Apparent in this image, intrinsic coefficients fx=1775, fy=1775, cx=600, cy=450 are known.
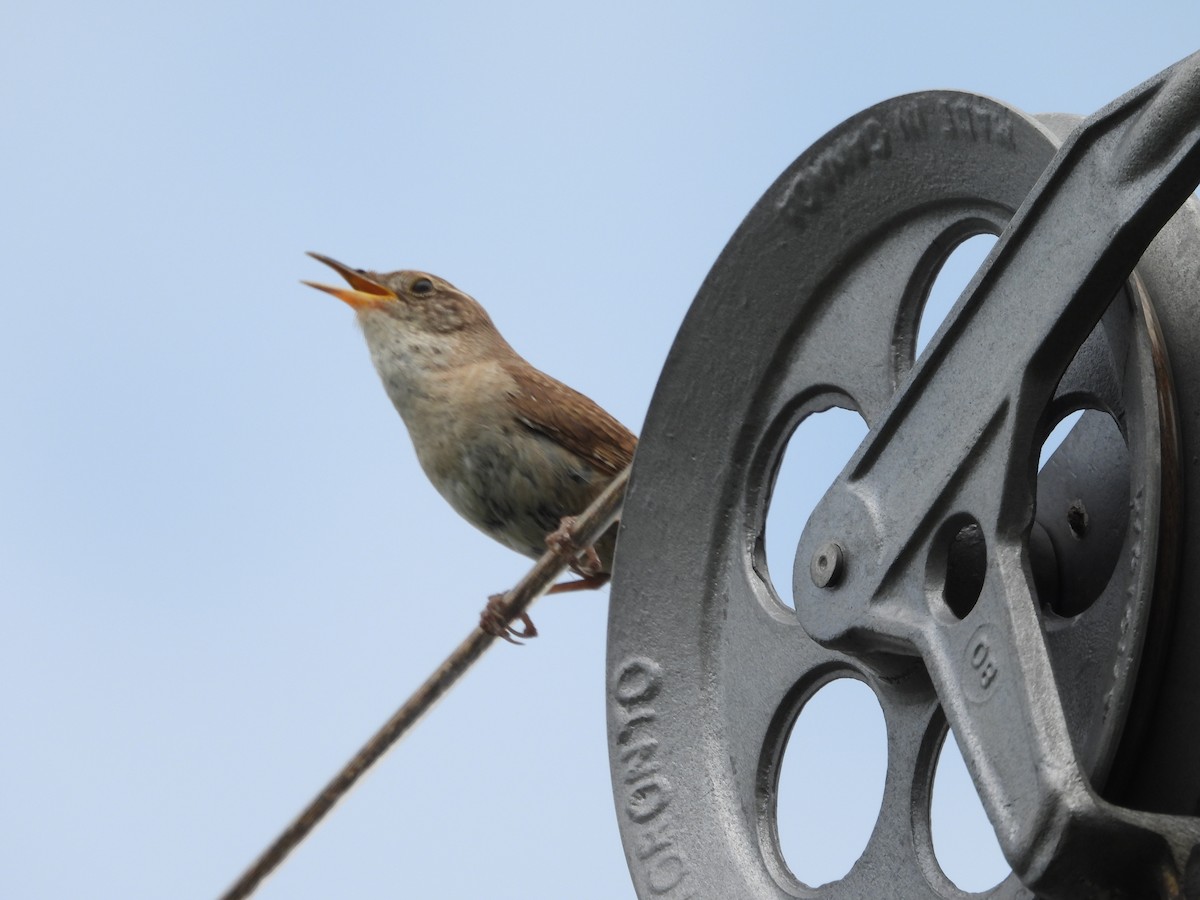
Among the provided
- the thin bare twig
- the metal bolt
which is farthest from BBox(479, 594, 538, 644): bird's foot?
the metal bolt

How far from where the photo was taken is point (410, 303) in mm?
5387

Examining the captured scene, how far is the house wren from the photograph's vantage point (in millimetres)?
4902

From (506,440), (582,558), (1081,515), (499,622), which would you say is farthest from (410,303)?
(1081,515)

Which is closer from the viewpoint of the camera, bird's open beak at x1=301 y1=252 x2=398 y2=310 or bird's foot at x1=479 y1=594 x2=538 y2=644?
bird's foot at x1=479 y1=594 x2=538 y2=644

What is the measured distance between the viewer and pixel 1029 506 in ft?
6.67

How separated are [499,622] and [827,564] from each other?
1.14 m

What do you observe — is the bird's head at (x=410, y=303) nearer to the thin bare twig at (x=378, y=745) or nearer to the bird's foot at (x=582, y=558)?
the bird's foot at (x=582, y=558)

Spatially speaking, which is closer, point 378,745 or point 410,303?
point 378,745

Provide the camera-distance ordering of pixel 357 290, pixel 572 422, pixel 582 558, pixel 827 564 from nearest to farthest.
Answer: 1. pixel 827 564
2. pixel 582 558
3. pixel 572 422
4. pixel 357 290

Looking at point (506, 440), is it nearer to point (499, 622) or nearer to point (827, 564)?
point (499, 622)

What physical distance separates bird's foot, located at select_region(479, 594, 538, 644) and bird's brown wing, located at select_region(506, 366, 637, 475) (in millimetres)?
626

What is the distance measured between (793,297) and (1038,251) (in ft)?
2.60

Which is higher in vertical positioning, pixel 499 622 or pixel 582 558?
pixel 582 558

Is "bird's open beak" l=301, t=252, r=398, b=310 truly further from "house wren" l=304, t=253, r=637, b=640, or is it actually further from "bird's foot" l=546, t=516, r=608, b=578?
"bird's foot" l=546, t=516, r=608, b=578
